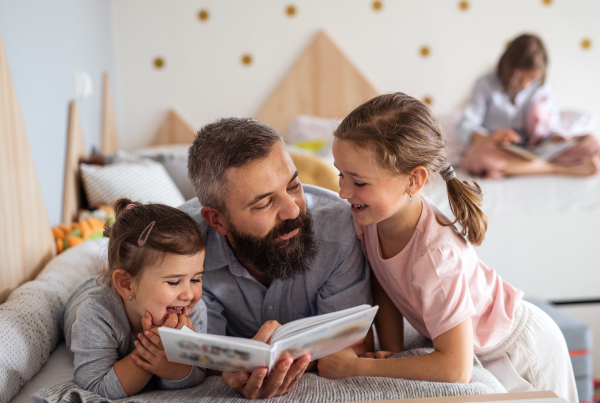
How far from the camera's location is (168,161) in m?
2.26

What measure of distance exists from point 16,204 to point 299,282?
761 mm

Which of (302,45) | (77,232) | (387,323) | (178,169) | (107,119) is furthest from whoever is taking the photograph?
(302,45)

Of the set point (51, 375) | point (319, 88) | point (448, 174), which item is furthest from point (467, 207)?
point (319, 88)

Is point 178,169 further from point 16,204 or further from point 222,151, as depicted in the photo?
point 222,151

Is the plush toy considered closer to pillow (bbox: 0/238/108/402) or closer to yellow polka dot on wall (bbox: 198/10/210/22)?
pillow (bbox: 0/238/108/402)

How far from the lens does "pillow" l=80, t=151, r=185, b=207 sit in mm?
1891

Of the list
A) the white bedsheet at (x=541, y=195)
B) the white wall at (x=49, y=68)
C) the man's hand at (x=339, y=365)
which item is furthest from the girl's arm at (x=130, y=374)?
the white bedsheet at (x=541, y=195)

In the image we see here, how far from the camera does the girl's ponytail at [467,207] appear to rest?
1.02 meters

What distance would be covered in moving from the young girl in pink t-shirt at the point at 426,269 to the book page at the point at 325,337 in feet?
0.46

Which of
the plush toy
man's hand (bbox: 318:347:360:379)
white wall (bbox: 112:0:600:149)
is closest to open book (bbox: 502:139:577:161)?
white wall (bbox: 112:0:600:149)

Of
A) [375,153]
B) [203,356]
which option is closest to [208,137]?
[375,153]

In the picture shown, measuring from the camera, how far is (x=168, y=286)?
89 centimetres

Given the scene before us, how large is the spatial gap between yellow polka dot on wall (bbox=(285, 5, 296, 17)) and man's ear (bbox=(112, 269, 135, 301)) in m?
2.52

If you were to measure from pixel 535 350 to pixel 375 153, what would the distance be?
57 cm
